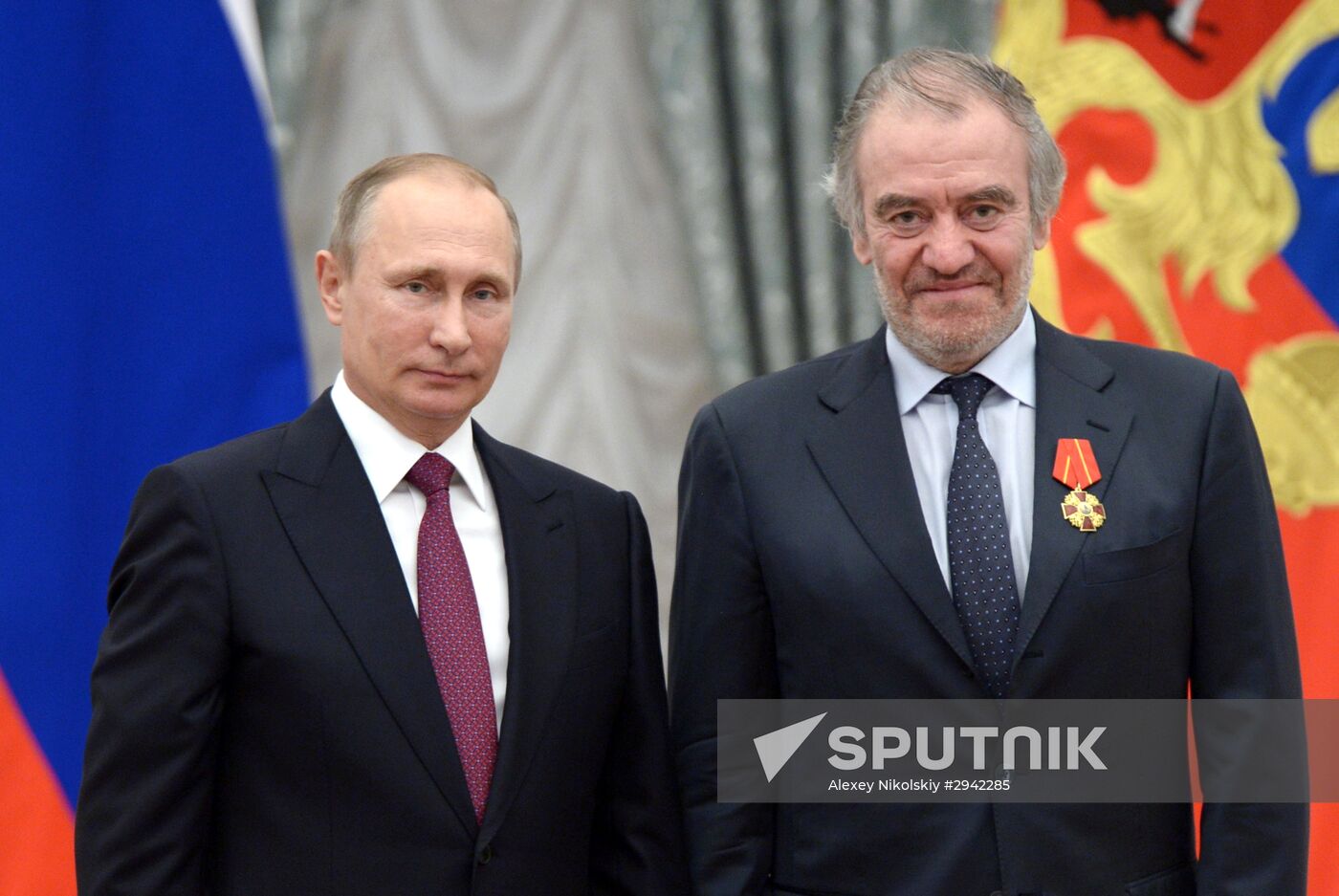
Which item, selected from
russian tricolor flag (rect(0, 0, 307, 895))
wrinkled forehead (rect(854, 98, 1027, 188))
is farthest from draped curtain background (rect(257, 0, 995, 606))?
wrinkled forehead (rect(854, 98, 1027, 188))

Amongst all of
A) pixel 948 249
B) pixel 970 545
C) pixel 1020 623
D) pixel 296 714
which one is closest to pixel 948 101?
pixel 948 249

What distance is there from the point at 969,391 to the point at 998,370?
0.16 feet

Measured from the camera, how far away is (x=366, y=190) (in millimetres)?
2074

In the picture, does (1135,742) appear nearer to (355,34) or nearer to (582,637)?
(582,637)

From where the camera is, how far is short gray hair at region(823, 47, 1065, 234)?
6.93ft

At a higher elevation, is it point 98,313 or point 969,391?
point 98,313

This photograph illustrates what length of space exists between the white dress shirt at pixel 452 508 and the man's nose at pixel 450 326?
5.9 inches

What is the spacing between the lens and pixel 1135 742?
2.04 m

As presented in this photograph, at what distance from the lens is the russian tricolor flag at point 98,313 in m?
3.19

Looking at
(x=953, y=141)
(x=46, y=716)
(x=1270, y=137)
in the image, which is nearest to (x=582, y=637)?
(x=953, y=141)

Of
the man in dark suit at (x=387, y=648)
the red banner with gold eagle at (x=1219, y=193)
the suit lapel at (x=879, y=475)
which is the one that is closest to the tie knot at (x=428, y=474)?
the man in dark suit at (x=387, y=648)

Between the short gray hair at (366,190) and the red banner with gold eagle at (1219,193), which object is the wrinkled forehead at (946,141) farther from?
the red banner with gold eagle at (1219,193)

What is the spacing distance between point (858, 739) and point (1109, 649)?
34 cm

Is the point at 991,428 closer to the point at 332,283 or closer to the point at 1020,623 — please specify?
the point at 1020,623
